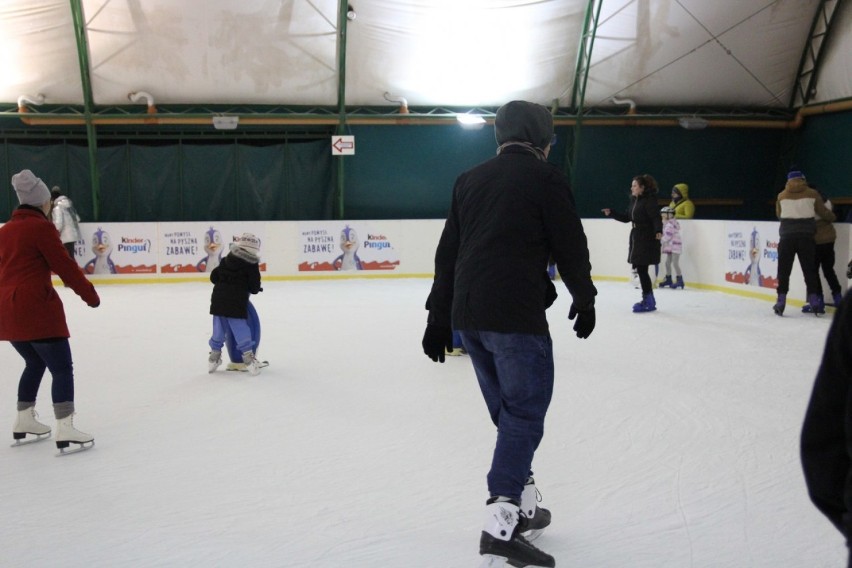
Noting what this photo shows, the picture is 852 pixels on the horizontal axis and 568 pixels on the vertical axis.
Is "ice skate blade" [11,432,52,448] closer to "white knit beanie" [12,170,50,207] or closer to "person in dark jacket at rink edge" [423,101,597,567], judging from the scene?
"white knit beanie" [12,170,50,207]

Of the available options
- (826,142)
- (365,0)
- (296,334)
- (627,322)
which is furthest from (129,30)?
(826,142)

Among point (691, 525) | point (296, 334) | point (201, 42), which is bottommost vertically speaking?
point (296, 334)

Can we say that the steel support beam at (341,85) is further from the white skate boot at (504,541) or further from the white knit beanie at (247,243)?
the white skate boot at (504,541)

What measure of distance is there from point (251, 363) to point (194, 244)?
741 centimetres

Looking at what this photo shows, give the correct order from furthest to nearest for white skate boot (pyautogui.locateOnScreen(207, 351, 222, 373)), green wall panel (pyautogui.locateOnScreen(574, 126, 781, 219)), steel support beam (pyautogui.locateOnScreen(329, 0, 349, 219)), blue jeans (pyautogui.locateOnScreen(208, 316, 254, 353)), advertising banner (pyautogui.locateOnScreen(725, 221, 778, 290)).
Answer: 1. green wall panel (pyautogui.locateOnScreen(574, 126, 781, 219))
2. steel support beam (pyautogui.locateOnScreen(329, 0, 349, 219))
3. advertising banner (pyautogui.locateOnScreen(725, 221, 778, 290))
4. white skate boot (pyautogui.locateOnScreen(207, 351, 222, 373))
5. blue jeans (pyautogui.locateOnScreen(208, 316, 254, 353))

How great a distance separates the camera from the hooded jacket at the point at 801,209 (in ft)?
25.4

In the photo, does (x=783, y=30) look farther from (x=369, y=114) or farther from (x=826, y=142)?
(x=369, y=114)

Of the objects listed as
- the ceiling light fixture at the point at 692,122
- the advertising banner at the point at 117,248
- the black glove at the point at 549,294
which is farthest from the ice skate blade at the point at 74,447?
the ceiling light fixture at the point at 692,122

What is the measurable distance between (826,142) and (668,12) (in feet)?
12.3

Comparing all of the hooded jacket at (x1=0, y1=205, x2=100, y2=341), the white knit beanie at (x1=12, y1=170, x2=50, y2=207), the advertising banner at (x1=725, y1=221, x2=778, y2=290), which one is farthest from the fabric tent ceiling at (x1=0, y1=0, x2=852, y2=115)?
the hooded jacket at (x1=0, y1=205, x2=100, y2=341)

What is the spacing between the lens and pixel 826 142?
14.4 m

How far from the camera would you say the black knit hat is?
239 centimetres

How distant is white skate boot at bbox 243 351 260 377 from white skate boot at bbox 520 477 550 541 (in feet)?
10.2

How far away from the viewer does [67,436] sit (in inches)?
143
